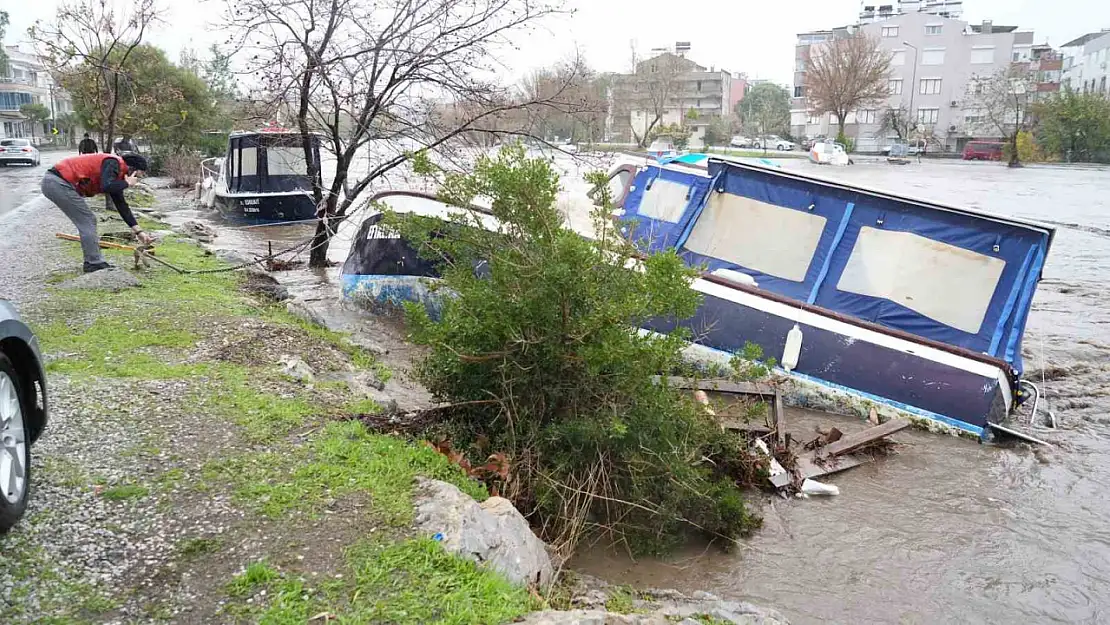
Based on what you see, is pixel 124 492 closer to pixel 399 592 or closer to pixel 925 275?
pixel 399 592

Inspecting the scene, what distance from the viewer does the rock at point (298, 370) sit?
6523mm

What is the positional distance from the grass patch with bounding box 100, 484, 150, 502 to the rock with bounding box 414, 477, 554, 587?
52.9 inches

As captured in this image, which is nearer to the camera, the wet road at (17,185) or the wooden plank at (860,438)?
the wooden plank at (860,438)

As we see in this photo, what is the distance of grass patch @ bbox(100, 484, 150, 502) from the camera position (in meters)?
4.07

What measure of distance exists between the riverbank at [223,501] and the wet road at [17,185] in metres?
14.2

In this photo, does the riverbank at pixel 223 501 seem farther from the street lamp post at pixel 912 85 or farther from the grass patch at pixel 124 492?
the street lamp post at pixel 912 85

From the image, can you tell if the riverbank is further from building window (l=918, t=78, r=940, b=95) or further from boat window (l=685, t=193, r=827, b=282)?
building window (l=918, t=78, r=940, b=95)

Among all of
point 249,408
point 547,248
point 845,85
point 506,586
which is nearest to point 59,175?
point 249,408

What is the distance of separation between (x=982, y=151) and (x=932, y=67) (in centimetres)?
2451

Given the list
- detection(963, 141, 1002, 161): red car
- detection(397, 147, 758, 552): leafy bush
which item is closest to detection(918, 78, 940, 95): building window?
detection(963, 141, 1002, 161): red car

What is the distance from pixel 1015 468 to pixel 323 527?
21.2ft

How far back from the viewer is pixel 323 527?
3.97 meters

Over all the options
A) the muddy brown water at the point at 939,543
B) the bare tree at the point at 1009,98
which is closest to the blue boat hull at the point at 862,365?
the muddy brown water at the point at 939,543

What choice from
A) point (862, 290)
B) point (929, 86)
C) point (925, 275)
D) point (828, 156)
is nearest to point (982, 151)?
point (828, 156)
